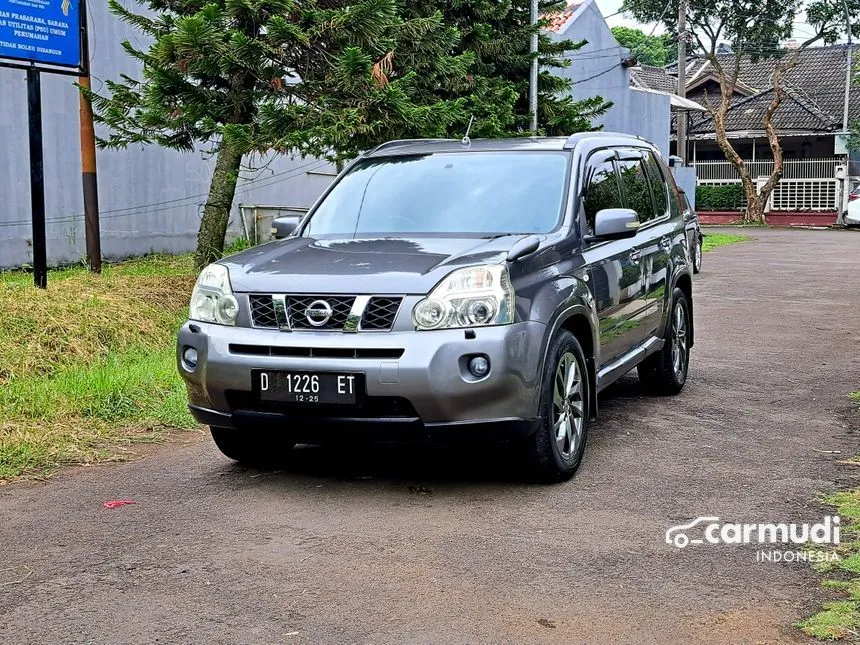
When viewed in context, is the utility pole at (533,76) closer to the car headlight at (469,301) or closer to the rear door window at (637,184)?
the rear door window at (637,184)

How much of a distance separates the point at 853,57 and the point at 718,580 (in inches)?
1918

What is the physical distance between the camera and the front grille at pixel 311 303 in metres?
5.25

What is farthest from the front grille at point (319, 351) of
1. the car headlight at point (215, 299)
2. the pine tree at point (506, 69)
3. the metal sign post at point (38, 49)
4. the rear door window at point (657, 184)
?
the pine tree at point (506, 69)

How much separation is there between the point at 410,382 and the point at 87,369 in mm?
4248

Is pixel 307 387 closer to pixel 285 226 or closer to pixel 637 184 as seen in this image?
pixel 285 226

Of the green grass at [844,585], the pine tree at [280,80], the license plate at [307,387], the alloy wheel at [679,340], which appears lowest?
the green grass at [844,585]

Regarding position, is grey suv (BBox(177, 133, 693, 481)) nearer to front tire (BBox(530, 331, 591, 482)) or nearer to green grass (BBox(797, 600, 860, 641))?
front tire (BBox(530, 331, 591, 482))

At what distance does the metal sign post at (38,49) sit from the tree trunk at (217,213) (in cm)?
247

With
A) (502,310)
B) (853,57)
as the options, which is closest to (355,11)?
(502,310)

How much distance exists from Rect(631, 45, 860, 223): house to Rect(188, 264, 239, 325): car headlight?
38928mm

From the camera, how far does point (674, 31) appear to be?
41188 millimetres

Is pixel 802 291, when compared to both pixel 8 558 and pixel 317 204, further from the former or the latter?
pixel 8 558

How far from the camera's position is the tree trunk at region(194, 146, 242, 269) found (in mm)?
12688

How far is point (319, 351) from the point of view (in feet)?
17.1
